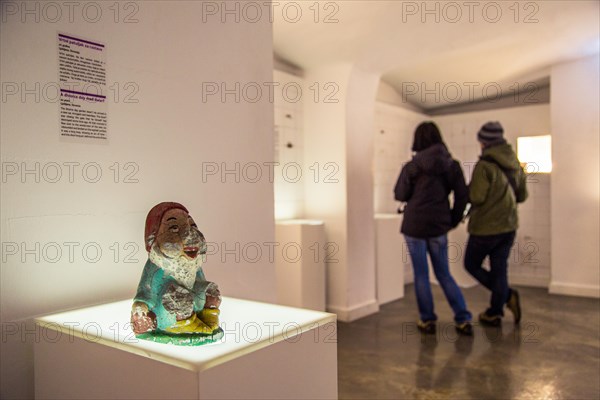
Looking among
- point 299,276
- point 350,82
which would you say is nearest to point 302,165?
point 350,82

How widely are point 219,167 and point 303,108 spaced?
203 cm

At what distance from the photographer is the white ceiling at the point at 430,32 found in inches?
123

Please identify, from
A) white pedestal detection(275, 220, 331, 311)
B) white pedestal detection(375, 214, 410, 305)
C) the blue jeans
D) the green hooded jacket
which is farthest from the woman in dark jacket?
white pedestal detection(375, 214, 410, 305)

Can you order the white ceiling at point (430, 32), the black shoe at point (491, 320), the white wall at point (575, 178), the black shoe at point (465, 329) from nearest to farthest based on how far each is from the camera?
1. the white ceiling at point (430, 32)
2. the black shoe at point (465, 329)
3. the black shoe at point (491, 320)
4. the white wall at point (575, 178)

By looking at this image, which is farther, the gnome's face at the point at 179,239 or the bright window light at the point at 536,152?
the bright window light at the point at 536,152

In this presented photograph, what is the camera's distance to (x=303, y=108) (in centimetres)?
Answer: 397

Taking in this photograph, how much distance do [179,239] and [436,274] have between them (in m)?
2.31

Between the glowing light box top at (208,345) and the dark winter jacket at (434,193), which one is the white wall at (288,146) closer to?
the dark winter jacket at (434,193)

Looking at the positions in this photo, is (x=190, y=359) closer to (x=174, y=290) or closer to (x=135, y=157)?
(x=174, y=290)

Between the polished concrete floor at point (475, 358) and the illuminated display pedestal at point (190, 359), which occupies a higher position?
the illuminated display pedestal at point (190, 359)

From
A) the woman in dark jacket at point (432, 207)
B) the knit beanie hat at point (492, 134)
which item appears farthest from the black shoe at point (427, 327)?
the knit beanie hat at point (492, 134)

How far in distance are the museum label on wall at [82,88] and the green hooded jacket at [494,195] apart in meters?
2.54

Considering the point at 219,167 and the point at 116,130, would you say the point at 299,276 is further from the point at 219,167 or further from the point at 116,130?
the point at 116,130

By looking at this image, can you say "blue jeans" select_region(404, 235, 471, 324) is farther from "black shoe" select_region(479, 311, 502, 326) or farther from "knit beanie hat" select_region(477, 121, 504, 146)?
"knit beanie hat" select_region(477, 121, 504, 146)
